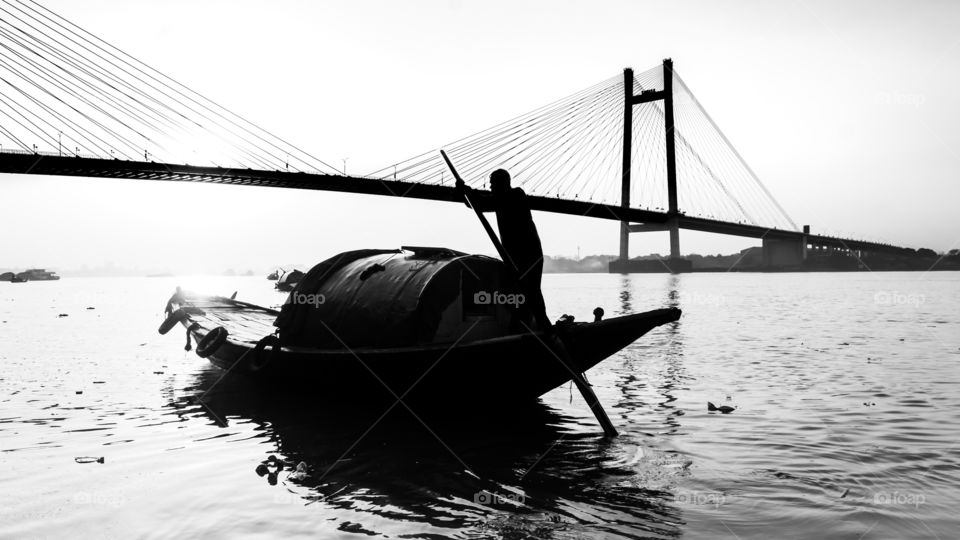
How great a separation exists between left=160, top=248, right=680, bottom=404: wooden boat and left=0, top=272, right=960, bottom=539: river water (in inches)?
18.2

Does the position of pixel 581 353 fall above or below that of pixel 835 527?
above

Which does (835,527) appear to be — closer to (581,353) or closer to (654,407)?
(581,353)

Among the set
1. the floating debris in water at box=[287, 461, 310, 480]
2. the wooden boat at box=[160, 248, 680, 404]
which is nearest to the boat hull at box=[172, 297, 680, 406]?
the wooden boat at box=[160, 248, 680, 404]

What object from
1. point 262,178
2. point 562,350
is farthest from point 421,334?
point 262,178

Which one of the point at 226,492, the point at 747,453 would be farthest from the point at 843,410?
the point at 226,492

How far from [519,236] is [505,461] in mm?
2364

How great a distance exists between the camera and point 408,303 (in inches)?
338

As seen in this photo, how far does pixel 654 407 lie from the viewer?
9.33 m

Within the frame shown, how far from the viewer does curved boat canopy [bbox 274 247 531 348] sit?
857 centimetres

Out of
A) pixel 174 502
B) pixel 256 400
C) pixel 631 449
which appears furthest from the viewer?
pixel 256 400

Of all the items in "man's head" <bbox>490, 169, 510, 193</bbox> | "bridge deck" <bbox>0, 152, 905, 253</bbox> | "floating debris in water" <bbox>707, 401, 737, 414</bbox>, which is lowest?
"floating debris in water" <bbox>707, 401, 737, 414</bbox>

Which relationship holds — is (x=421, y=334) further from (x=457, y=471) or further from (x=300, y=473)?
(x=300, y=473)

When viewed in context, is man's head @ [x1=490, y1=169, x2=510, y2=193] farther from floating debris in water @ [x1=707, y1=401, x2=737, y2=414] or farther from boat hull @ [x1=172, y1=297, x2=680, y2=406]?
floating debris in water @ [x1=707, y1=401, x2=737, y2=414]

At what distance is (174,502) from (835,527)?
5.08 metres
